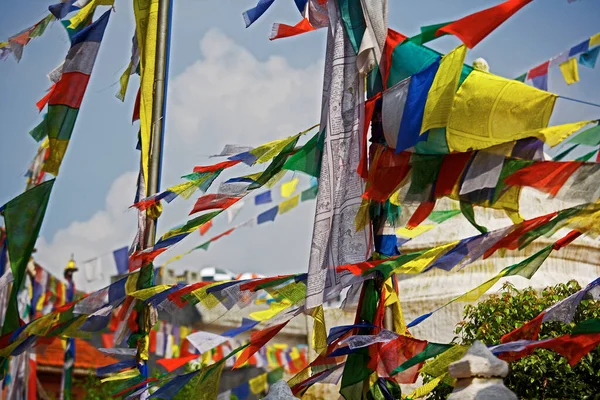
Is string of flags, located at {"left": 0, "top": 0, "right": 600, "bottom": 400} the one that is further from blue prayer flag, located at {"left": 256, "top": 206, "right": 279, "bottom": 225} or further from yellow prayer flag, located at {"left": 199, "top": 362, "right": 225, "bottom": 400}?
blue prayer flag, located at {"left": 256, "top": 206, "right": 279, "bottom": 225}

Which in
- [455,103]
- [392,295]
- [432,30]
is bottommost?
[392,295]

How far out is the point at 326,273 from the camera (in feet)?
18.1

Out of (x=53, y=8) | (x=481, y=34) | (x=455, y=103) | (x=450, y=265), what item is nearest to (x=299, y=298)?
(x=450, y=265)

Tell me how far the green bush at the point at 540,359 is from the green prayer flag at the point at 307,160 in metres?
1.89

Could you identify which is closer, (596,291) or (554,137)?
(554,137)

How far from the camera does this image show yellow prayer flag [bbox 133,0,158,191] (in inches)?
304

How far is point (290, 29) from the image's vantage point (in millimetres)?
6359

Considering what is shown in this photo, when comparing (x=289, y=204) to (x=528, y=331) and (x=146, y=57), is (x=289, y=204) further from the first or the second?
(x=528, y=331)

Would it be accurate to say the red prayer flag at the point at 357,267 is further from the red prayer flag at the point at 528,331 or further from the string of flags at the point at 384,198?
the red prayer flag at the point at 528,331

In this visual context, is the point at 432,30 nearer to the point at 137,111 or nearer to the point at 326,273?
the point at 326,273

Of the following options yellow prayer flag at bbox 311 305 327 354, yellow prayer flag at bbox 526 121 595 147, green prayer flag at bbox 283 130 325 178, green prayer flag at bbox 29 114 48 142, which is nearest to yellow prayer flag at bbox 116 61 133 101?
green prayer flag at bbox 29 114 48 142

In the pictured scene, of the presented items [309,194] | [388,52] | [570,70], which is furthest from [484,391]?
[309,194]

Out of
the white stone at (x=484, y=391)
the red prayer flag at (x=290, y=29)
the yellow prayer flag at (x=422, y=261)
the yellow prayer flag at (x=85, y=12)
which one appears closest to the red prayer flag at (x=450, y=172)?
the yellow prayer flag at (x=422, y=261)

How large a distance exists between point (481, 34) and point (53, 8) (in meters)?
4.82
